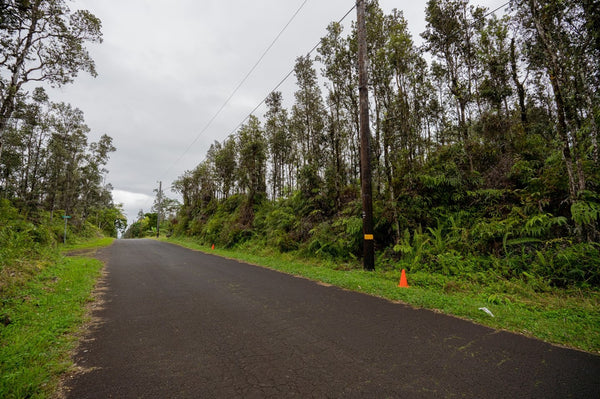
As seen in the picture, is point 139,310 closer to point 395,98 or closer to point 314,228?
point 314,228

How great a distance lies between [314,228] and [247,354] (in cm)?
884

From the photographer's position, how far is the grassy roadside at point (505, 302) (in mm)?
3455

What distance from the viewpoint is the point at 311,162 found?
1396 cm

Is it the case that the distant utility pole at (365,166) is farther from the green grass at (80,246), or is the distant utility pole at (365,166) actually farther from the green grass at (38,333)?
the green grass at (80,246)

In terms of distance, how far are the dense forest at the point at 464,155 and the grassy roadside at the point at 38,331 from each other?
759cm

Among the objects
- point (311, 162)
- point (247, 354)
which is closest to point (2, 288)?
point (247, 354)

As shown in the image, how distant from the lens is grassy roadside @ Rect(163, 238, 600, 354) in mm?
3455

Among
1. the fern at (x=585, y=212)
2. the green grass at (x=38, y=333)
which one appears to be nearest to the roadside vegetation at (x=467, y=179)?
the fern at (x=585, y=212)

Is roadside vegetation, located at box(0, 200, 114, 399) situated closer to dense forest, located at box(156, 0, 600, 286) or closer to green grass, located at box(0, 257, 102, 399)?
green grass, located at box(0, 257, 102, 399)

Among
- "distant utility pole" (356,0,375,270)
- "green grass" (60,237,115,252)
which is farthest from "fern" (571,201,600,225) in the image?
"green grass" (60,237,115,252)

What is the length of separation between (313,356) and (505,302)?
4.22m

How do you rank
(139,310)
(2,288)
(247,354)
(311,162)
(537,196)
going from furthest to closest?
(311,162) < (537,196) < (2,288) < (139,310) < (247,354)

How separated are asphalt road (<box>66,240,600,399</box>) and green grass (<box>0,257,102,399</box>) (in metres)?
0.24

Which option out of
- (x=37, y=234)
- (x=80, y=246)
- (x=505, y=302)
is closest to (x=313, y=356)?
(x=505, y=302)
